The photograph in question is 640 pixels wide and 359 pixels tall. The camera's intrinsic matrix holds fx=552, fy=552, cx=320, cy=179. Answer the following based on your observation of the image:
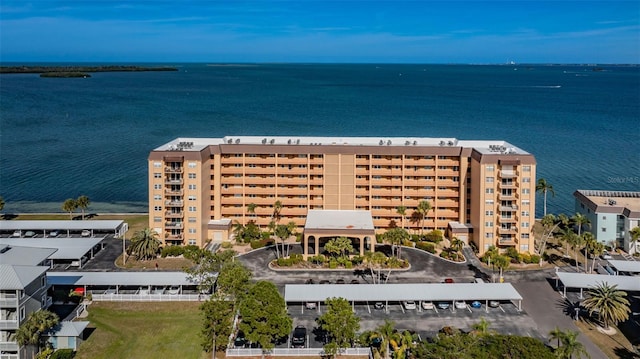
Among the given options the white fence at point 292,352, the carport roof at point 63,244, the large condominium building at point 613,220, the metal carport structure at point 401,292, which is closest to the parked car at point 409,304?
the metal carport structure at point 401,292

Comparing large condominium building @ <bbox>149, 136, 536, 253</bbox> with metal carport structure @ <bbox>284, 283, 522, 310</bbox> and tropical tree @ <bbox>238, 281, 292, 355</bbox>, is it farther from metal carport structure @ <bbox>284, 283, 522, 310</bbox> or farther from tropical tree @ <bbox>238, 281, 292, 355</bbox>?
tropical tree @ <bbox>238, 281, 292, 355</bbox>

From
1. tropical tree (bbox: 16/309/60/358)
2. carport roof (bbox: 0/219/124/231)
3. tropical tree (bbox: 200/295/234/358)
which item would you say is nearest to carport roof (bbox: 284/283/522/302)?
tropical tree (bbox: 200/295/234/358)

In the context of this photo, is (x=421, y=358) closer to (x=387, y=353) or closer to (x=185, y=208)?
(x=387, y=353)

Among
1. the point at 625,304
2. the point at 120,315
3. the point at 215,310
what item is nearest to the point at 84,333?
the point at 120,315

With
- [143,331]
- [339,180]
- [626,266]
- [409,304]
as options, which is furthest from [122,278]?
[626,266]

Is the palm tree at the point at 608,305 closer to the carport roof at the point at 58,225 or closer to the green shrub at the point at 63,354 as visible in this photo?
the green shrub at the point at 63,354

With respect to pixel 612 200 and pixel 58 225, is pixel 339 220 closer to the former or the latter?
pixel 612 200
